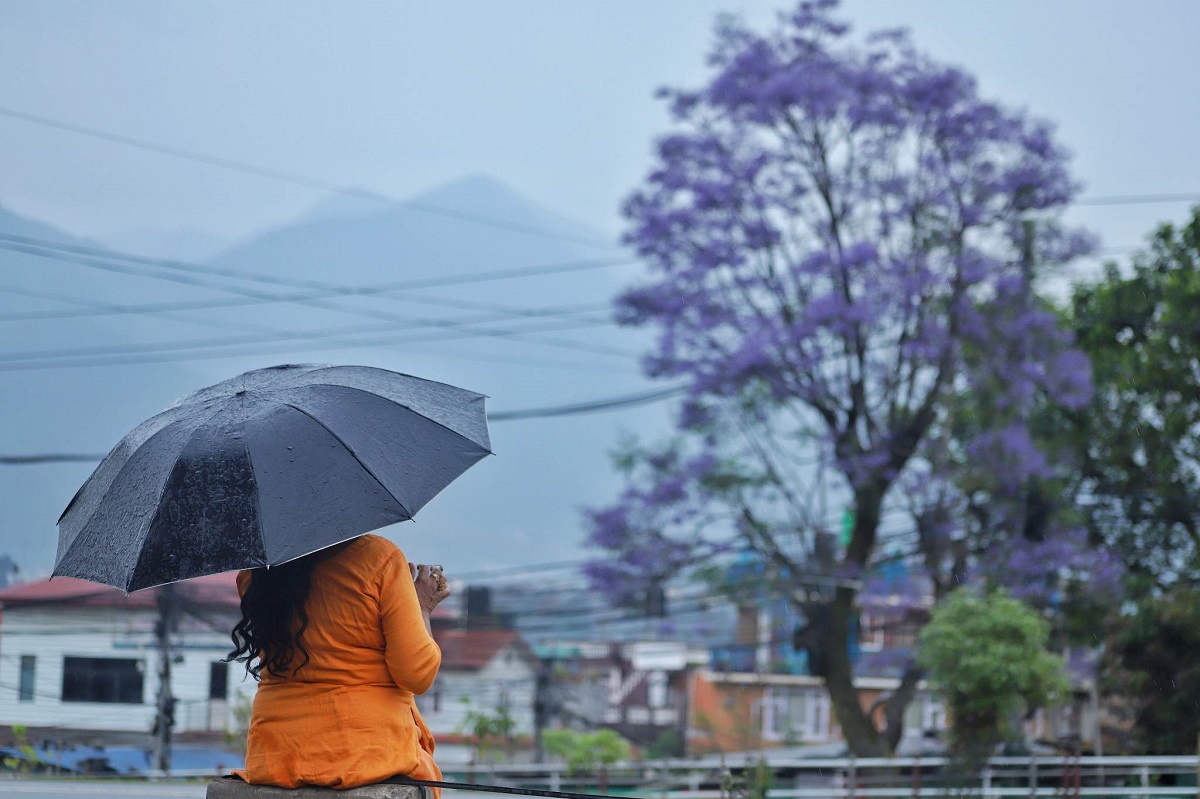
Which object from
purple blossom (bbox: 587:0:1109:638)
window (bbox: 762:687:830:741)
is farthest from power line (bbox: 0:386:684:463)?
window (bbox: 762:687:830:741)

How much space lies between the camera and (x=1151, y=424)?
1777 centimetres

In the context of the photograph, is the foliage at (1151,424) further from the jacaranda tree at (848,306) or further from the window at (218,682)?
the window at (218,682)

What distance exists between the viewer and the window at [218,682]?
14.4m

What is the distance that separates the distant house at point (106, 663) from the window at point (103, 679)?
1 centimetres

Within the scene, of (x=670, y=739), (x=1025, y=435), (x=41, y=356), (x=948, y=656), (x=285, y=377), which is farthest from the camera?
(x=670, y=739)

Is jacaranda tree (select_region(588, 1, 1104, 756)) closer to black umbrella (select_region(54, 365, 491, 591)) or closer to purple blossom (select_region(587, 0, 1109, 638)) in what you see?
Answer: purple blossom (select_region(587, 0, 1109, 638))

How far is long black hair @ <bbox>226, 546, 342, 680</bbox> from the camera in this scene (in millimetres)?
2545

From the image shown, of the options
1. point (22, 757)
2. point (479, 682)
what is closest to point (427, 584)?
point (22, 757)

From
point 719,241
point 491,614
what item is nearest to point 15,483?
point 491,614

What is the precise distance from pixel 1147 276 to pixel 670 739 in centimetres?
1289

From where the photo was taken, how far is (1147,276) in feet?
60.4

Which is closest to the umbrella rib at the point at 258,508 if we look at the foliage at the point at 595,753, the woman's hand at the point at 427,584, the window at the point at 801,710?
the woman's hand at the point at 427,584

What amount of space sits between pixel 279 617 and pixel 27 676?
1129 centimetres

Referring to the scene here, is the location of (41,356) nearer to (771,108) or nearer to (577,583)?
(577,583)
